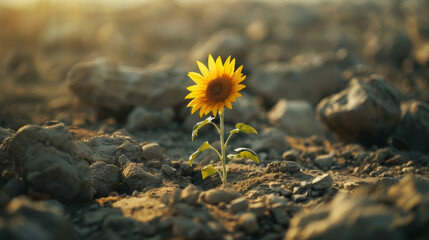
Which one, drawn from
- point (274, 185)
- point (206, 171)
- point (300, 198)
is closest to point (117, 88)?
point (206, 171)

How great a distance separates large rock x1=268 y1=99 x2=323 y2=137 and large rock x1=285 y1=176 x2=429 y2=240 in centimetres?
578

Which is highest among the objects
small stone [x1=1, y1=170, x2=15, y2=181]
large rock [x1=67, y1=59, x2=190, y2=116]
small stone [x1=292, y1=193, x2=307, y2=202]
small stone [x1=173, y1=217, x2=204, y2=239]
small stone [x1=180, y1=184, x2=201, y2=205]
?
large rock [x1=67, y1=59, x2=190, y2=116]

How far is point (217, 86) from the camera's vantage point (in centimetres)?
421

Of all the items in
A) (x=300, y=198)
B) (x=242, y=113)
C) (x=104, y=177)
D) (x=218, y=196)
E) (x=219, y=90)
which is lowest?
(x=300, y=198)

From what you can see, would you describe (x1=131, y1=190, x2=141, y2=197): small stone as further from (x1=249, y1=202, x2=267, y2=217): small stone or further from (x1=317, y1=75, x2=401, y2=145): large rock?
(x1=317, y1=75, x2=401, y2=145): large rock

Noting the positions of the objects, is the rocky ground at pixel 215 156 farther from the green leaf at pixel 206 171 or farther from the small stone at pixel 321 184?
the green leaf at pixel 206 171

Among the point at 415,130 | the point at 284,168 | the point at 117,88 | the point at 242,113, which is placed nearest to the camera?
the point at 284,168

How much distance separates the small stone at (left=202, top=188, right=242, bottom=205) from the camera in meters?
3.72

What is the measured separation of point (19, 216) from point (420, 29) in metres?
18.6

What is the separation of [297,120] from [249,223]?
6.07 meters

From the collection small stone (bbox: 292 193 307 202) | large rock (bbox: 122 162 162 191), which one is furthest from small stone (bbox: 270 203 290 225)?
large rock (bbox: 122 162 162 191)

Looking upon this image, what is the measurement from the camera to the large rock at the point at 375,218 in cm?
265

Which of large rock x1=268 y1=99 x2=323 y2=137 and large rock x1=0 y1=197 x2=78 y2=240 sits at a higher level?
large rock x1=268 y1=99 x2=323 y2=137

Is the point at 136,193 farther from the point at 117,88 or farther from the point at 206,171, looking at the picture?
the point at 117,88
